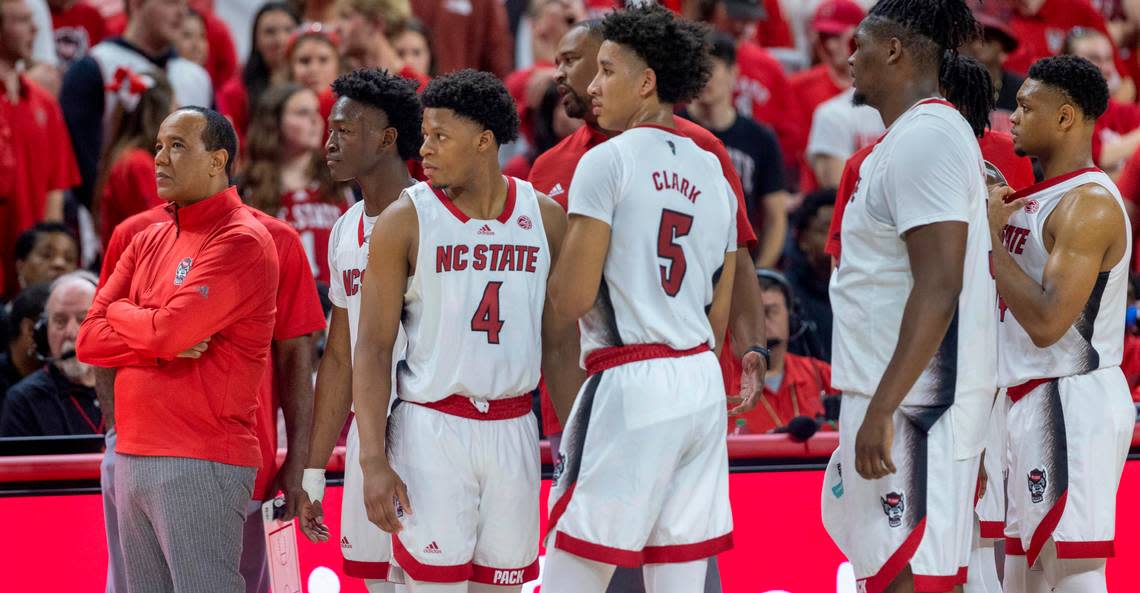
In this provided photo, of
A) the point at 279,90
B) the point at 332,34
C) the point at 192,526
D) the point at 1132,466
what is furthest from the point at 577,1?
the point at 192,526

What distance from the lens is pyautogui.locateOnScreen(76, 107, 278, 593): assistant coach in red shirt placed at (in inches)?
169

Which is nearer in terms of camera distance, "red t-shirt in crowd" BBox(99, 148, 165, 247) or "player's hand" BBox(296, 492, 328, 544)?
"player's hand" BBox(296, 492, 328, 544)

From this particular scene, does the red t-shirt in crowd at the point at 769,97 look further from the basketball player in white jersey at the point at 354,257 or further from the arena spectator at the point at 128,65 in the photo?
the basketball player in white jersey at the point at 354,257

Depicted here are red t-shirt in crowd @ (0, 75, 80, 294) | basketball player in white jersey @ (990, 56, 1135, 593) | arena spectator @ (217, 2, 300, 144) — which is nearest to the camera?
basketball player in white jersey @ (990, 56, 1135, 593)

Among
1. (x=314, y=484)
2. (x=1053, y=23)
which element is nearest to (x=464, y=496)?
(x=314, y=484)

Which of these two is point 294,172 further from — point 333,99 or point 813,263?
point 813,263

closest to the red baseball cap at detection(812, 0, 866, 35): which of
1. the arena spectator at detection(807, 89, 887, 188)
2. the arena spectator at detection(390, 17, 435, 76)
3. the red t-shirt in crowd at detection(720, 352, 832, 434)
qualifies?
the arena spectator at detection(807, 89, 887, 188)

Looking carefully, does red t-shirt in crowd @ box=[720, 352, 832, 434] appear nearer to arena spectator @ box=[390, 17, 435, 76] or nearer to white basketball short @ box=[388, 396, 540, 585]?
white basketball short @ box=[388, 396, 540, 585]

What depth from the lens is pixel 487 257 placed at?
409 centimetres

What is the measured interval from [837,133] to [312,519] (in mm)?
5210

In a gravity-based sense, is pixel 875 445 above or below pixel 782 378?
above

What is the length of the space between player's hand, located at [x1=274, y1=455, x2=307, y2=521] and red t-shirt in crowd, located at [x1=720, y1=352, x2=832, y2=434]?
92.3 inches

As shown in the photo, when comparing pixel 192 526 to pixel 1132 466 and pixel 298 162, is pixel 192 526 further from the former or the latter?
pixel 298 162

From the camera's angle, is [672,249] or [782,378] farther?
[782,378]
